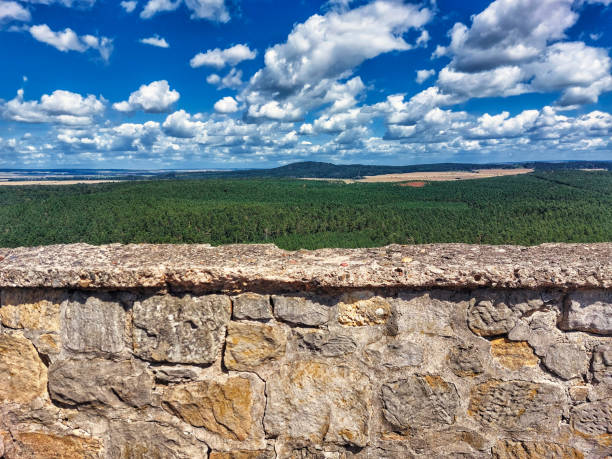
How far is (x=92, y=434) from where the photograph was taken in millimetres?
1975

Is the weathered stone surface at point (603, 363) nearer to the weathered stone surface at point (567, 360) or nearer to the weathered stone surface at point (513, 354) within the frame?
the weathered stone surface at point (567, 360)

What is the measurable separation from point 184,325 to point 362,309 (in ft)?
2.86

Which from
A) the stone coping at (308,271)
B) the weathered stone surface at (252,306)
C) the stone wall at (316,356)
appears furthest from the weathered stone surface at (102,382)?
the weathered stone surface at (252,306)

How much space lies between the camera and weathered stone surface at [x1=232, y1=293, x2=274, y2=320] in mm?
1846

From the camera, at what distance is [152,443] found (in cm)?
194

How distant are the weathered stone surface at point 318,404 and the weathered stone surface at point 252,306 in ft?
0.95

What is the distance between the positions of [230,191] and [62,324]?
9493cm

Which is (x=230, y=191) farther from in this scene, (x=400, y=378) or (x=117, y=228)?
(x=400, y=378)

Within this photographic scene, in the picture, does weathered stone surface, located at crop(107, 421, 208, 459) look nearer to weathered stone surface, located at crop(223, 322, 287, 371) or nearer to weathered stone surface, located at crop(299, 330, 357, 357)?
weathered stone surface, located at crop(223, 322, 287, 371)

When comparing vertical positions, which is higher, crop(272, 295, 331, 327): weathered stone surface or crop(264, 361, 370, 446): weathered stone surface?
crop(272, 295, 331, 327): weathered stone surface

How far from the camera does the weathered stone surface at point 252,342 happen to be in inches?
73.2

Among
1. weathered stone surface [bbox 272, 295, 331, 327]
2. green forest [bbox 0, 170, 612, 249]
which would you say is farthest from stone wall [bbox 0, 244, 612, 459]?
green forest [bbox 0, 170, 612, 249]

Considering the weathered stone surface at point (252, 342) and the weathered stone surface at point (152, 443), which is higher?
the weathered stone surface at point (252, 342)

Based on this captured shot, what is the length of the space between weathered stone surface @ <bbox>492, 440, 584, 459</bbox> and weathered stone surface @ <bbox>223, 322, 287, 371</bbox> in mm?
1211
